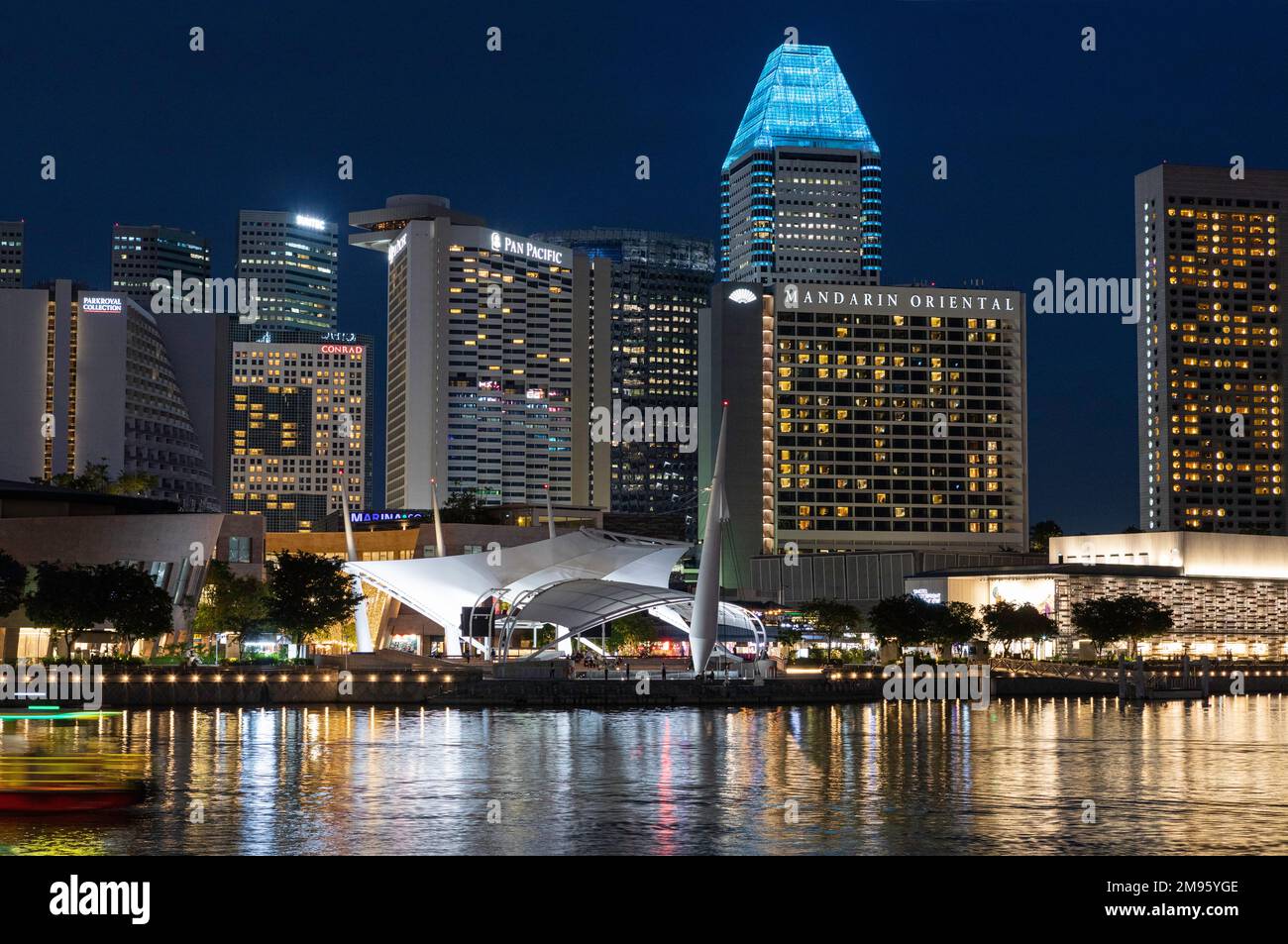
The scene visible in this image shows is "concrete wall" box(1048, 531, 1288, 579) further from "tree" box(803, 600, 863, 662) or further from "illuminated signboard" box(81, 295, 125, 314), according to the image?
"illuminated signboard" box(81, 295, 125, 314)

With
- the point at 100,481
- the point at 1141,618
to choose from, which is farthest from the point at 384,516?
the point at 1141,618

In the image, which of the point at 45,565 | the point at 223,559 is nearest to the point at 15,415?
the point at 223,559

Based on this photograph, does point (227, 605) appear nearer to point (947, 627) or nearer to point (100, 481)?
point (100, 481)

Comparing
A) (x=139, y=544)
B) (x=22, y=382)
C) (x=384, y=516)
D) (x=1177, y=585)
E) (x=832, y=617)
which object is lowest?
(x=832, y=617)

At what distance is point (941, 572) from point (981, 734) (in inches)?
3374

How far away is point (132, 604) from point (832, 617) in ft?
191

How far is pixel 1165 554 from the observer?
144 metres

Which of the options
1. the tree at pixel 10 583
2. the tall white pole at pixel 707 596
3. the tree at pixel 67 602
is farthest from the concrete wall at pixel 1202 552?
the tree at pixel 10 583

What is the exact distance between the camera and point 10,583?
89.8 meters

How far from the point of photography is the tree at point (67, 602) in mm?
86875

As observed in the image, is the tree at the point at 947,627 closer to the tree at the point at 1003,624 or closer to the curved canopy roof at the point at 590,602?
the tree at the point at 1003,624

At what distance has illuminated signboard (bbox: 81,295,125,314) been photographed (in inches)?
7210

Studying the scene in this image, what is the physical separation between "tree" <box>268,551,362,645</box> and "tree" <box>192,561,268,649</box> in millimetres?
5999
